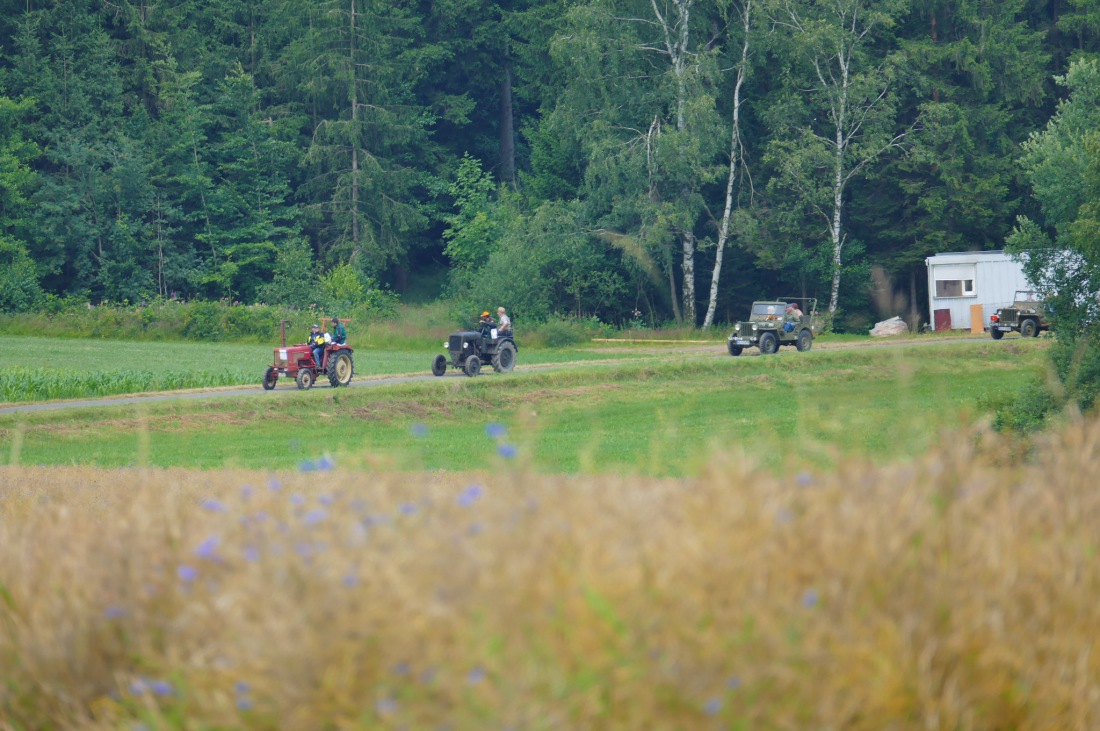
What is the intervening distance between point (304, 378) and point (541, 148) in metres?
30.6

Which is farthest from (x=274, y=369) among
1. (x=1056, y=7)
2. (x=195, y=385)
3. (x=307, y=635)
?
(x=1056, y=7)

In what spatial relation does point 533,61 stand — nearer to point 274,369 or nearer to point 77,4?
point 77,4

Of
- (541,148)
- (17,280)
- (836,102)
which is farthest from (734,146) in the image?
(17,280)

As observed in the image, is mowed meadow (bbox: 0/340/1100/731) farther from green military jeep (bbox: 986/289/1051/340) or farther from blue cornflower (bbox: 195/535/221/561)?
green military jeep (bbox: 986/289/1051/340)

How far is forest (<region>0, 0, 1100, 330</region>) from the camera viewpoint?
164ft

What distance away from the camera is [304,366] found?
29.2m

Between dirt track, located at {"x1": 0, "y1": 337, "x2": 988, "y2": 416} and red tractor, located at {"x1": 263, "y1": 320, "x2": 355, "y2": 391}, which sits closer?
dirt track, located at {"x1": 0, "y1": 337, "x2": 988, "y2": 416}

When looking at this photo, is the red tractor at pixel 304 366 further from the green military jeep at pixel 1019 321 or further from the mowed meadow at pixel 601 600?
the mowed meadow at pixel 601 600

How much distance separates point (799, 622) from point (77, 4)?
203 feet

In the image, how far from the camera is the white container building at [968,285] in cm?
4706

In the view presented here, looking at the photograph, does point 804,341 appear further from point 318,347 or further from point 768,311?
point 318,347

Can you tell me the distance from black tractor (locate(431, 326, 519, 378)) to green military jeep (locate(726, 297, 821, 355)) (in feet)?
29.1

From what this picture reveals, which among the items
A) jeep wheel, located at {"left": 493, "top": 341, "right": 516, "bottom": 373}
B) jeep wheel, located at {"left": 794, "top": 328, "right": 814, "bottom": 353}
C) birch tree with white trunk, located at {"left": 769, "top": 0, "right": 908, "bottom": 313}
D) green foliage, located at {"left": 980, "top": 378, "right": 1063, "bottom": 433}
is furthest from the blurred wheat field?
birch tree with white trunk, located at {"left": 769, "top": 0, "right": 908, "bottom": 313}

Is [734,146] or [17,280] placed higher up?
[734,146]
